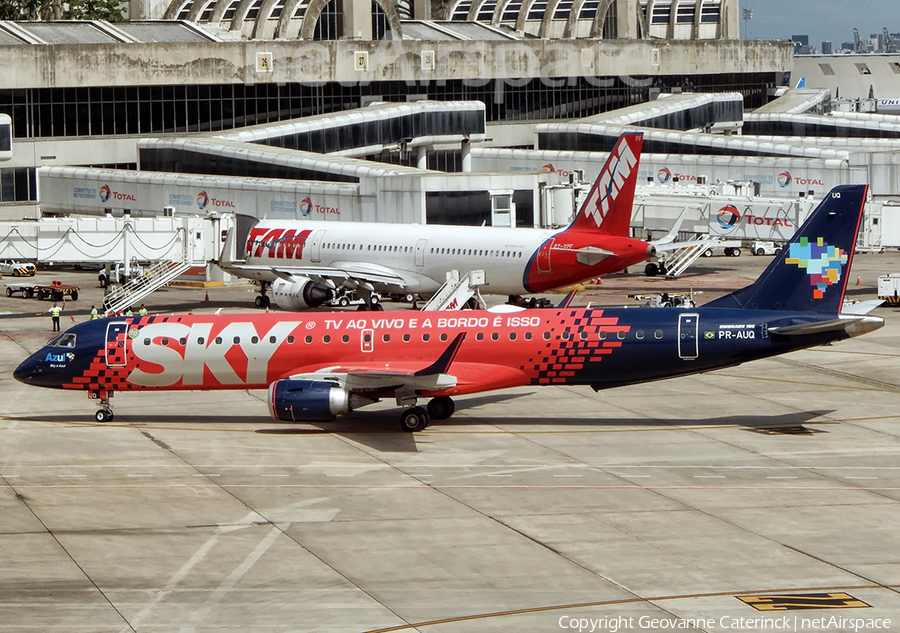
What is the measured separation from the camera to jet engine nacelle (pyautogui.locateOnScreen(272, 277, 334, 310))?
72.8 m

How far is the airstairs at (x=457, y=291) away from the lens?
6807 cm

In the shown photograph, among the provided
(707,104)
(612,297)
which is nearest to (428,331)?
(612,297)

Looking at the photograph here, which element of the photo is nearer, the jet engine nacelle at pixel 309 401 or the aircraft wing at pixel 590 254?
the jet engine nacelle at pixel 309 401

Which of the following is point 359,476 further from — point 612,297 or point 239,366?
point 612,297

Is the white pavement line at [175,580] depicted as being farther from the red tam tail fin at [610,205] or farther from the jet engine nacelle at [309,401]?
the red tam tail fin at [610,205]

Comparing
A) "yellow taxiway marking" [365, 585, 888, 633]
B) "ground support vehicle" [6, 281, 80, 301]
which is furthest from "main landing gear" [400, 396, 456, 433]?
"ground support vehicle" [6, 281, 80, 301]

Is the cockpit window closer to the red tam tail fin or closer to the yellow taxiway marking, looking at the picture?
the yellow taxiway marking

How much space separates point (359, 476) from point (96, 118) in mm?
80021

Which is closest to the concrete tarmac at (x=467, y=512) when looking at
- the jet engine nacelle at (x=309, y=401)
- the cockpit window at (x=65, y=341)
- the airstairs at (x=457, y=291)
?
the jet engine nacelle at (x=309, y=401)

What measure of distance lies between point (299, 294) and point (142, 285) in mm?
9236

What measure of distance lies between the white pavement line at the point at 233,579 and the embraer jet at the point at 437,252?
38525mm

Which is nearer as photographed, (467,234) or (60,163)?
(467,234)

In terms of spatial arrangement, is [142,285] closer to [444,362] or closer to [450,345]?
[450,345]

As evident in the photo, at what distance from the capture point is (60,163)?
360ft
